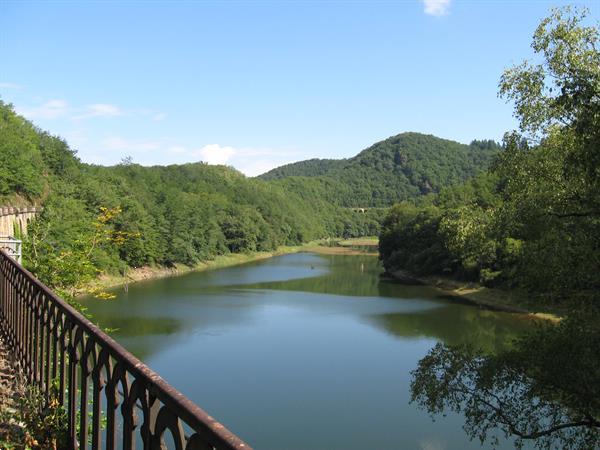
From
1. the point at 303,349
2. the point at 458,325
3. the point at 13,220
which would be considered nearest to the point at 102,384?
the point at 303,349

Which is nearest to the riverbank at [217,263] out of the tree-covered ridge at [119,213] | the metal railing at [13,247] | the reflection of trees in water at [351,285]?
the tree-covered ridge at [119,213]

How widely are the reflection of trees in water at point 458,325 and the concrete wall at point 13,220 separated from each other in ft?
64.1

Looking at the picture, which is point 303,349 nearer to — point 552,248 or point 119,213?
point 119,213

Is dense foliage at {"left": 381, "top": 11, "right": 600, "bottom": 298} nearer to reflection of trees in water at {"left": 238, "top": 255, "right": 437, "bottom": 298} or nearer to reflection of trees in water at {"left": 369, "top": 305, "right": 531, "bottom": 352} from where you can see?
reflection of trees in water at {"left": 369, "top": 305, "right": 531, "bottom": 352}

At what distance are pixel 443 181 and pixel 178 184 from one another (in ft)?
270

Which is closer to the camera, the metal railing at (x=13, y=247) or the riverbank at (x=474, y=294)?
the metal railing at (x=13, y=247)

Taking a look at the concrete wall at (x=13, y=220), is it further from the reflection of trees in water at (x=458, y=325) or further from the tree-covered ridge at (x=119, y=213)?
the reflection of trees in water at (x=458, y=325)

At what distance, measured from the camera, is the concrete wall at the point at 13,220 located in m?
25.1

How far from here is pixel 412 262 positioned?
5469 cm

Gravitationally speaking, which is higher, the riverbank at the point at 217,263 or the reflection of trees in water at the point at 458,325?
the riverbank at the point at 217,263

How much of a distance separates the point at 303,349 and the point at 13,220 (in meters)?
17.4

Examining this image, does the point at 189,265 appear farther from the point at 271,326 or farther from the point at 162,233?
the point at 271,326

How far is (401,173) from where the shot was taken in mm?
169375

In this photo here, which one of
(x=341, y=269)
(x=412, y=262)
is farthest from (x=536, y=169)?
(x=341, y=269)
